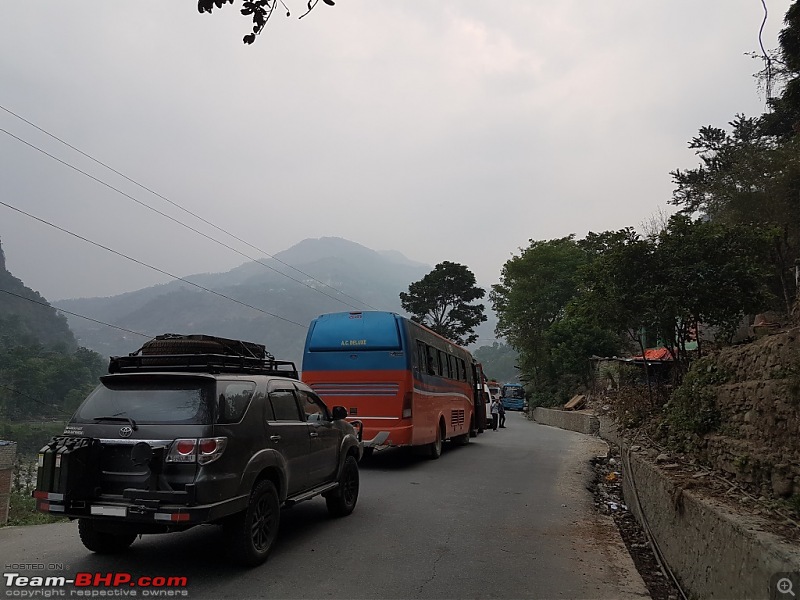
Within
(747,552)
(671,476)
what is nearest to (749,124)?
(671,476)

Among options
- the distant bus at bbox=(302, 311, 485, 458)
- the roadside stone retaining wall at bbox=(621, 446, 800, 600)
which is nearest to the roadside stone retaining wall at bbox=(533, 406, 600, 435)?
the distant bus at bbox=(302, 311, 485, 458)

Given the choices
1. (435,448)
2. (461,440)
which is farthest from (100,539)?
(461,440)

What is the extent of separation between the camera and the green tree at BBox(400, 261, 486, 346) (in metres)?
55.9

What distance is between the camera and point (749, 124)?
94.7ft

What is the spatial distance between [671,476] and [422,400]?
23.2 ft

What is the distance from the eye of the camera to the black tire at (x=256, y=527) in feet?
17.5

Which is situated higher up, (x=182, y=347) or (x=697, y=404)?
(x=182, y=347)

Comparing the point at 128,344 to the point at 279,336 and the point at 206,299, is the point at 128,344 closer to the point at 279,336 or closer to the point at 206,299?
the point at 279,336

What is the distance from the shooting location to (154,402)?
5.33 m

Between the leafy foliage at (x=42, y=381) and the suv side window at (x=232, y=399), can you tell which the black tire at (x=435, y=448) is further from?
the leafy foliage at (x=42, y=381)

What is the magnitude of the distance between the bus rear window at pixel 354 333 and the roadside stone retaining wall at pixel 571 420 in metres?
17.3

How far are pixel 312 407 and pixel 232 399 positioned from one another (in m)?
1.97

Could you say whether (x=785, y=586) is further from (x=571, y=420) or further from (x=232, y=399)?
(x=571, y=420)

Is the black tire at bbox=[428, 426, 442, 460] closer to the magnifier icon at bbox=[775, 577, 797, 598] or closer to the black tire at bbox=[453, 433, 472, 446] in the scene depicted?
the black tire at bbox=[453, 433, 472, 446]
